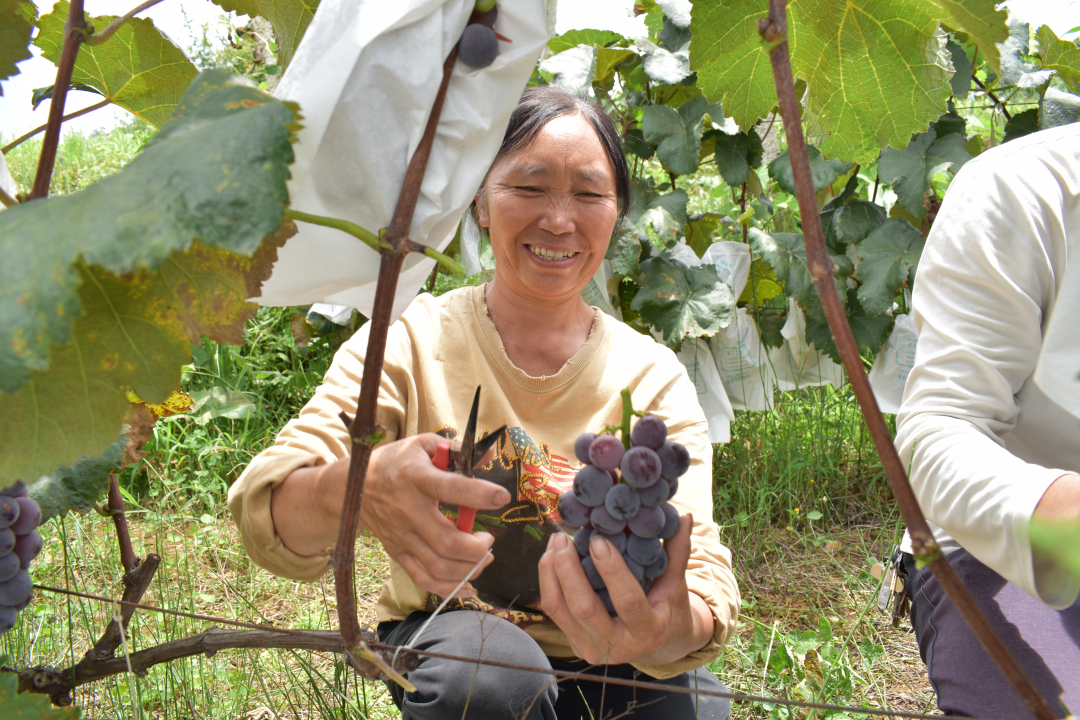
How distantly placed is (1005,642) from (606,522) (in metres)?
0.82

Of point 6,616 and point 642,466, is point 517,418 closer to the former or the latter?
point 642,466

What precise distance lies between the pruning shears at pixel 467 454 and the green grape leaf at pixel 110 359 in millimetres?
268

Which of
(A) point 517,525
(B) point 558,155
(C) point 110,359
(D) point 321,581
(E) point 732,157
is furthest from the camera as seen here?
(E) point 732,157

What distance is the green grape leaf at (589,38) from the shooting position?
3062 mm

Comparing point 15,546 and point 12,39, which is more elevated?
point 12,39

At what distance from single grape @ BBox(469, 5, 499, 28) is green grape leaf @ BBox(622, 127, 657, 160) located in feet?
8.44

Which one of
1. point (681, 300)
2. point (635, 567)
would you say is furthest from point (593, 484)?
point (681, 300)

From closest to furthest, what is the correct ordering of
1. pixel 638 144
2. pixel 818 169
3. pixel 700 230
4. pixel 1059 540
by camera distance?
pixel 1059 540 → pixel 818 169 → pixel 638 144 → pixel 700 230

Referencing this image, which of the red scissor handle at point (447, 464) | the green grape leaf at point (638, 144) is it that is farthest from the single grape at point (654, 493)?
the green grape leaf at point (638, 144)

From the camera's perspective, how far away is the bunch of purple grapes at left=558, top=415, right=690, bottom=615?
3.12 feet

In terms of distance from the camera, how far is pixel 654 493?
0.97 metres

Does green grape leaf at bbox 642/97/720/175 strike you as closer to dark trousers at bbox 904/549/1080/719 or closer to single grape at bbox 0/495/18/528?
dark trousers at bbox 904/549/1080/719

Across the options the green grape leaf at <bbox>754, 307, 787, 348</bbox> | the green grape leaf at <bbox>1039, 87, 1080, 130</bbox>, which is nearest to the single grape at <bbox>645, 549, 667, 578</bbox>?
the green grape leaf at <bbox>754, 307, 787, 348</bbox>

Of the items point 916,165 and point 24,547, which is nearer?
point 24,547
